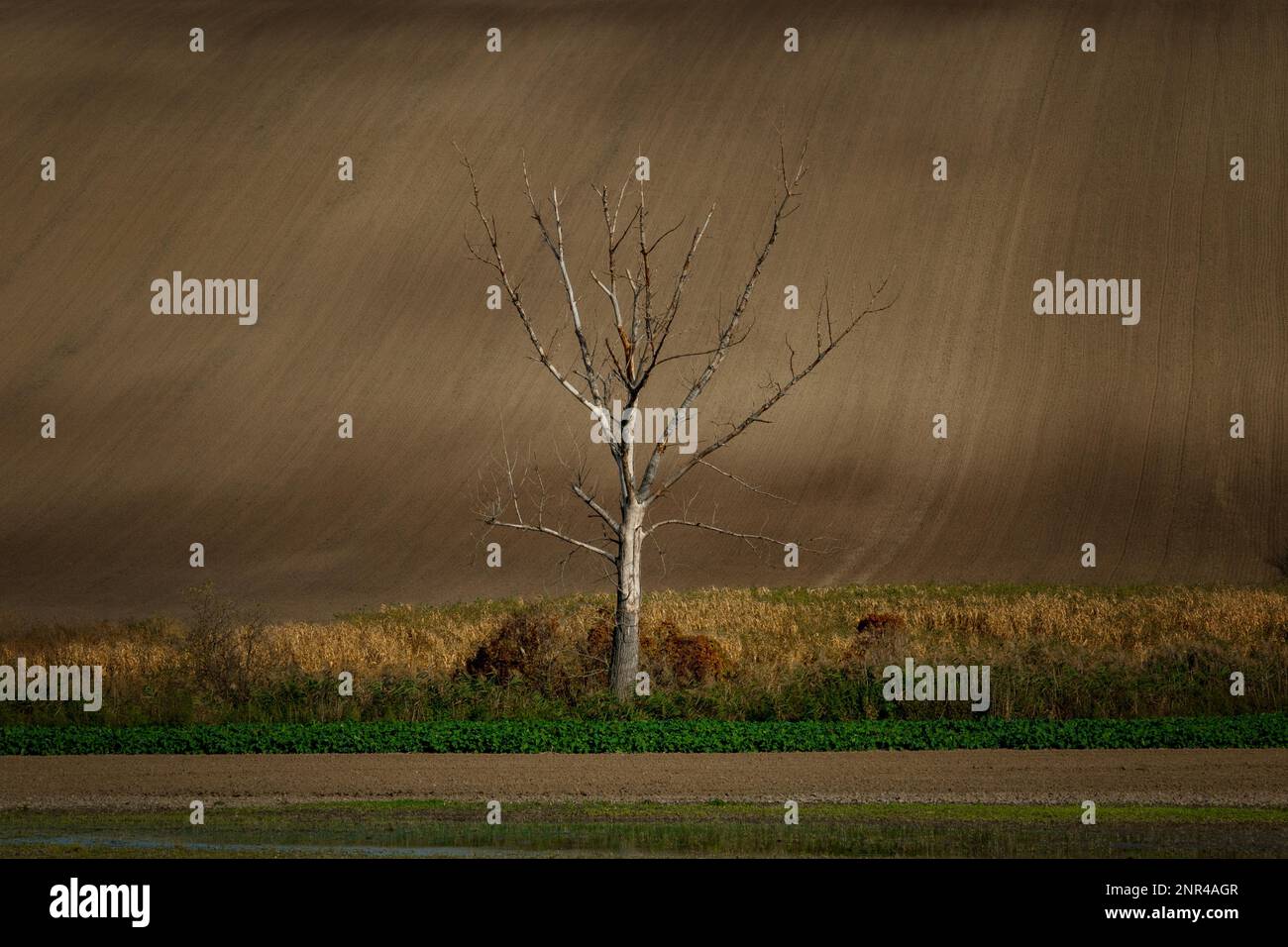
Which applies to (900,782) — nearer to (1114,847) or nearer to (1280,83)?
(1114,847)

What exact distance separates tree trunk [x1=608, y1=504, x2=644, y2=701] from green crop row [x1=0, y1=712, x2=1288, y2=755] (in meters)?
1.74

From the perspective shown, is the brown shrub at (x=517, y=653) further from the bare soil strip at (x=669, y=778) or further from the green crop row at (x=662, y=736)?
the bare soil strip at (x=669, y=778)

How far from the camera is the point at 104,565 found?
71.4 meters

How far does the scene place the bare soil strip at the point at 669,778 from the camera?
16391 mm

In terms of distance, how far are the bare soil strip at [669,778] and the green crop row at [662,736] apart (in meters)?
0.45

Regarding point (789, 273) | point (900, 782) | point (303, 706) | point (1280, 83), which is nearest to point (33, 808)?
point (303, 706)

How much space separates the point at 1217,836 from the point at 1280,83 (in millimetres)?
85855

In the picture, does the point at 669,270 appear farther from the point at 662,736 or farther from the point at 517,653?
the point at 662,736

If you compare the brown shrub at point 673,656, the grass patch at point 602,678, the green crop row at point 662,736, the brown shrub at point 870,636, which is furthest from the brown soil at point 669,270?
the green crop row at point 662,736

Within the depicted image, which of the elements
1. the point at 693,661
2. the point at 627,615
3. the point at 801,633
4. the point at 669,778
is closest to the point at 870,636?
the point at 801,633

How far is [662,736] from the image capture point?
64.7ft

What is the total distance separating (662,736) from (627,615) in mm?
3324

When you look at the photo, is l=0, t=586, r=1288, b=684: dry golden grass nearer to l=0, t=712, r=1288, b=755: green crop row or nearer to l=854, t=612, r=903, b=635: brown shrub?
l=854, t=612, r=903, b=635: brown shrub
